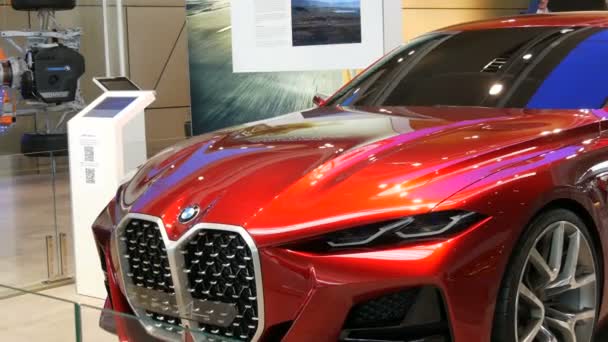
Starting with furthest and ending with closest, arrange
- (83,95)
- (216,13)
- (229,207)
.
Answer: (83,95), (216,13), (229,207)

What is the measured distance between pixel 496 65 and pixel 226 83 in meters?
4.44

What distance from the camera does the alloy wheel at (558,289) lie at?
267cm

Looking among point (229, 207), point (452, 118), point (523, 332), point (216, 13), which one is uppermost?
point (216, 13)

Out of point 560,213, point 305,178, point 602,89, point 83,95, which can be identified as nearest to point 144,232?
point 305,178

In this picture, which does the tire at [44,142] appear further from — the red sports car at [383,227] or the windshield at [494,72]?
the red sports car at [383,227]

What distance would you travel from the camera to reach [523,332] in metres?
2.67

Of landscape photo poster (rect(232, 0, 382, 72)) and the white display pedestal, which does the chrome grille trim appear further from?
landscape photo poster (rect(232, 0, 382, 72))

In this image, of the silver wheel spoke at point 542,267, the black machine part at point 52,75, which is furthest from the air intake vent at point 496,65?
the black machine part at point 52,75

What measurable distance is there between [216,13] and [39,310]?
5303 millimetres

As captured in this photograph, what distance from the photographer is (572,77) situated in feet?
11.1

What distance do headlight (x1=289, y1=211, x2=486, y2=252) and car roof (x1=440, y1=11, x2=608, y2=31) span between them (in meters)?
1.66

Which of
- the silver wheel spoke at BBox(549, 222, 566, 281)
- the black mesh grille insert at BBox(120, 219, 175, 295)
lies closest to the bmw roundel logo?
the black mesh grille insert at BBox(120, 219, 175, 295)

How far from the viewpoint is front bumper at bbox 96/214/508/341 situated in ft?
7.73

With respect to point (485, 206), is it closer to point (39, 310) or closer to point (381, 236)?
point (381, 236)
